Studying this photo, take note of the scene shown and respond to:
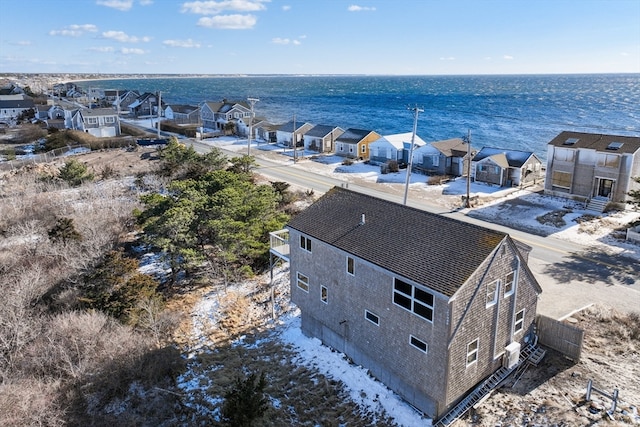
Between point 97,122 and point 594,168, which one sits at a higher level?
point 97,122

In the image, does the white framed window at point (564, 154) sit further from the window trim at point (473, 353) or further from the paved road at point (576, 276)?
the window trim at point (473, 353)

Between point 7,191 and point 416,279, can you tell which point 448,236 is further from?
point 7,191

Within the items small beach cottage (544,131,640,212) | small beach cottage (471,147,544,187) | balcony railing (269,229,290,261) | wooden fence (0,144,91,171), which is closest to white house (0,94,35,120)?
wooden fence (0,144,91,171)

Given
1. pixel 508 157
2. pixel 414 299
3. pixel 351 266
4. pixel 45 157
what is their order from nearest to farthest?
1. pixel 414 299
2. pixel 351 266
3. pixel 508 157
4. pixel 45 157

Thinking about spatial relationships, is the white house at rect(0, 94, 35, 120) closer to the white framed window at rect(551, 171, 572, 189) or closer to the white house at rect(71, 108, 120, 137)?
the white house at rect(71, 108, 120, 137)

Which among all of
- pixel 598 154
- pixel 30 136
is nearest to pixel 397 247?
pixel 598 154

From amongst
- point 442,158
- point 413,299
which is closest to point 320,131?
point 442,158

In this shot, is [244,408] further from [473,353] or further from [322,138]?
[322,138]
